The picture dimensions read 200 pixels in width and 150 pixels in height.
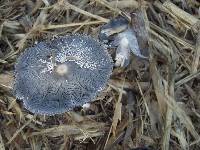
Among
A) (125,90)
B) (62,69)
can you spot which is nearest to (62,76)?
(62,69)

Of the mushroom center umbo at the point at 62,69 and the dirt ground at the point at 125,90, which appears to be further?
the dirt ground at the point at 125,90

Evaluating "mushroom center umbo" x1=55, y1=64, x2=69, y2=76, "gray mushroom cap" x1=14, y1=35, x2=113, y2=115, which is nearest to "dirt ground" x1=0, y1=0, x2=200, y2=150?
"gray mushroom cap" x1=14, y1=35, x2=113, y2=115

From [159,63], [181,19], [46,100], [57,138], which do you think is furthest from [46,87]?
[181,19]

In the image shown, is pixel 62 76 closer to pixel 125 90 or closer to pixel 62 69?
pixel 62 69

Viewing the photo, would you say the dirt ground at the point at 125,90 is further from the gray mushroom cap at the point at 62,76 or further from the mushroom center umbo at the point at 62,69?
the mushroom center umbo at the point at 62,69

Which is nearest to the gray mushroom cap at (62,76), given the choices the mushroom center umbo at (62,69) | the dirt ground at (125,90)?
the mushroom center umbo at (62,69)

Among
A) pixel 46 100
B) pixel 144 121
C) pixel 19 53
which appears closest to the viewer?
pixel 46 100

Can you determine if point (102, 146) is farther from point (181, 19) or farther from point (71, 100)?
point (181, 19)
